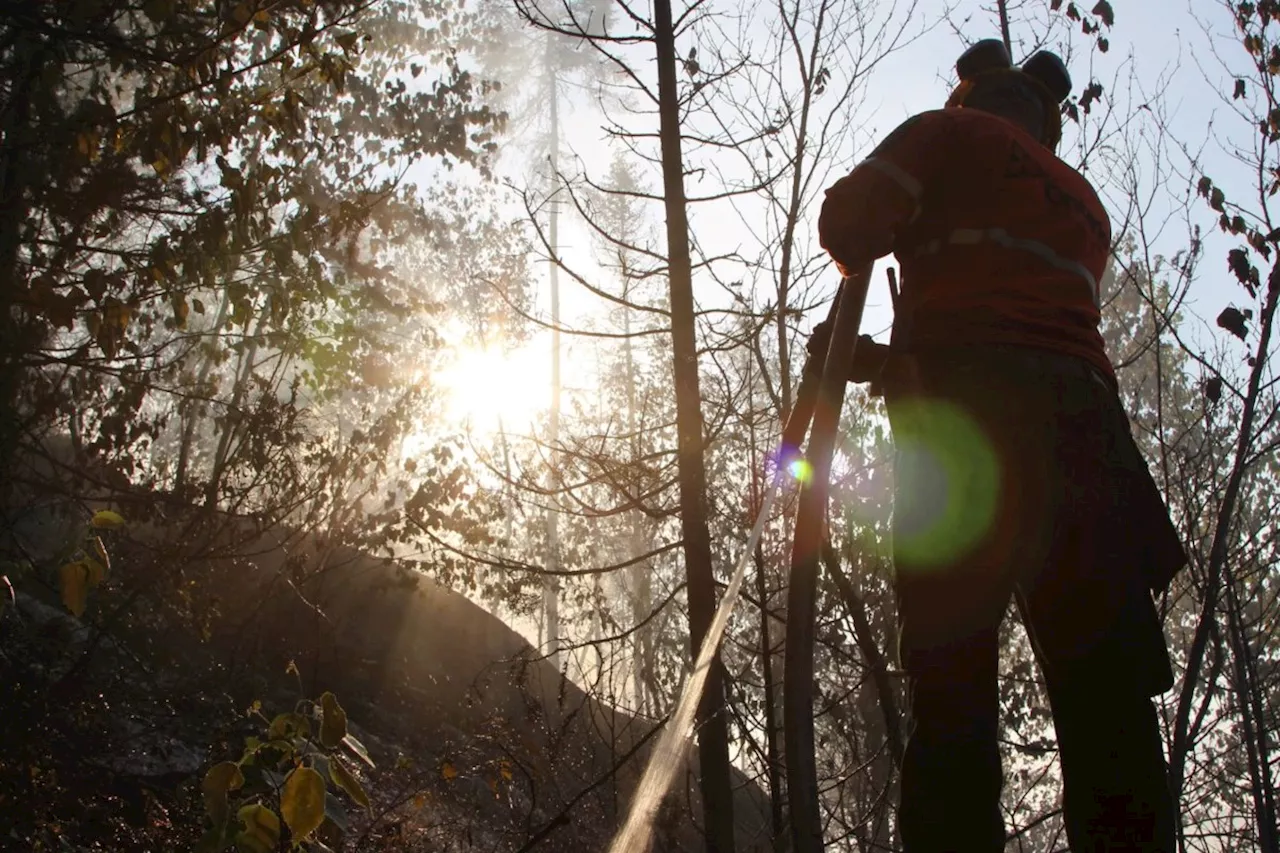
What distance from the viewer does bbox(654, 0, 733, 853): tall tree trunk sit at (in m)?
3.64

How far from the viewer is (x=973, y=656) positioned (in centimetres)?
173

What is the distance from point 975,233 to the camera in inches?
77.0

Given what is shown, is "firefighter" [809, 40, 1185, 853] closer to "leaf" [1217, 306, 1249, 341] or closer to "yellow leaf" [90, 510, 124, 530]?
"yellow leaf" [90, 510, 124, 530]

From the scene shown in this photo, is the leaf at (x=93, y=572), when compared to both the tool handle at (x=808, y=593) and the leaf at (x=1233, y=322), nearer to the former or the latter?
the tool handle at (x=808, y=593)

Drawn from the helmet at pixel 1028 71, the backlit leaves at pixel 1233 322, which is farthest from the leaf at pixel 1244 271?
the helmet at pixel 1028 71

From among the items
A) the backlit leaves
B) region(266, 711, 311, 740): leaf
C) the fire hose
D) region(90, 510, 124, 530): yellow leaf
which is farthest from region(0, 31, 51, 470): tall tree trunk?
the backlit leaves

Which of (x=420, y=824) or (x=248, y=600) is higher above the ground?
(x=248, y=600)

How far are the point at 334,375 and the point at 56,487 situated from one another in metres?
5.44

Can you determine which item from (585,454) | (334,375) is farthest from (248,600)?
(585,454)

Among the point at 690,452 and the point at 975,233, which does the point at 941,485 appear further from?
the point at 690,452

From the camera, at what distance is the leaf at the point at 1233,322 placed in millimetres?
3990

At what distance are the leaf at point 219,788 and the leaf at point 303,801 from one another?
0.38ft

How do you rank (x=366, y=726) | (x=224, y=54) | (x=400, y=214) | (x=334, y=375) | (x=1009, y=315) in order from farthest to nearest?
(x=400, y=214) → (x=366, y=726) → (x=334, y=375) → (x=224, y=54) → (x=1009, y=315)

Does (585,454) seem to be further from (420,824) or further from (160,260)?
(420,824)
